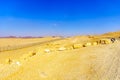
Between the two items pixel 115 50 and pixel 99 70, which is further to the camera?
pixel 115 50

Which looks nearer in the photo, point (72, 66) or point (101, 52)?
point (72, 66)

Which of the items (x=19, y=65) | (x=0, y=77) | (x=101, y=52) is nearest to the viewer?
(x=0, y=77)

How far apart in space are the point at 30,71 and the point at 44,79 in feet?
5.86

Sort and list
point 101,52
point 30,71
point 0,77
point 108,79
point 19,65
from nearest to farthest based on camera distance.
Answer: point 108,79
point 0,77
point 30,71
point 19,65
point 101,52

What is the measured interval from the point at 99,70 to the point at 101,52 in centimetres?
531

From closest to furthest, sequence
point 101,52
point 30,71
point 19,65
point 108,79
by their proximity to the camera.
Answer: point 108,79
point 30,71
point 19,65
point 101,52

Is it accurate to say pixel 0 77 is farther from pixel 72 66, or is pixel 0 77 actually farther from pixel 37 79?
pixel 72 66

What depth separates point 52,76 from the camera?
50.4ft

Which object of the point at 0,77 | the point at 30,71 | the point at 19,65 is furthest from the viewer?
the point at 19,65

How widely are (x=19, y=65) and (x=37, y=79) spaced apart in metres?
3.41

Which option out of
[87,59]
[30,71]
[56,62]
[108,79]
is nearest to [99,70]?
[108,79]

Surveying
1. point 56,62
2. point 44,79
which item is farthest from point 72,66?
point 44,79

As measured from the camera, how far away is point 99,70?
51.6 feet

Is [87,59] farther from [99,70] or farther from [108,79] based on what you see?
[108,79]
